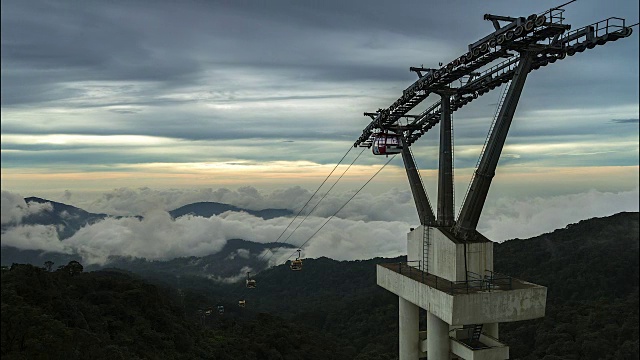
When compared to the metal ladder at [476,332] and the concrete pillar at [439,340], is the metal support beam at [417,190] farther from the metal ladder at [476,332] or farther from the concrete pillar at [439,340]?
the metal ladder at [476,332]

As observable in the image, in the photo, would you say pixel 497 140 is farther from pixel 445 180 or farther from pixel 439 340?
pixel 439 340

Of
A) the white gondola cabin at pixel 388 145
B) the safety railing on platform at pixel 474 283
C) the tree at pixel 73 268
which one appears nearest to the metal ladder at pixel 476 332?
the safety railing on platform at pixel 474 283

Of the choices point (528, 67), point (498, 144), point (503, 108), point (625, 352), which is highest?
point (528, 67)

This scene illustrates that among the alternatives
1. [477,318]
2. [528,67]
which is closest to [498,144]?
[528,67]

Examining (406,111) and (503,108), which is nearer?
(503,108)

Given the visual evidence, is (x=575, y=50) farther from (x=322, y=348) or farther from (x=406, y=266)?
(x=322, y=348)

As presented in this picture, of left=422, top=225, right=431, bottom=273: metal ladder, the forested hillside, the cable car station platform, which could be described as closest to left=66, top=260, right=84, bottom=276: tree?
the forested hillside

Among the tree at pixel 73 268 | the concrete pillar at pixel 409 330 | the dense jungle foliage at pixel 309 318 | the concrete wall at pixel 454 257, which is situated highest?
the concrete wall at pixel 454 257
